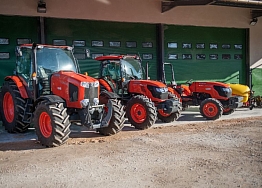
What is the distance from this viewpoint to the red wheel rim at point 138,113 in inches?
342

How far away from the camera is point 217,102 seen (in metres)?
10.1

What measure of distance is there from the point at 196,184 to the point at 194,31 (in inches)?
434

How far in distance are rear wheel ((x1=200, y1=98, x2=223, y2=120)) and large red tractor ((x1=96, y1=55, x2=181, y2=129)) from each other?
3.81 feet

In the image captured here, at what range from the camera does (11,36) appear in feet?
36.1

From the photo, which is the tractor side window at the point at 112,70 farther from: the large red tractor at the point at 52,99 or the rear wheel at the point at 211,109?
the rear wheel at the point at 211,109

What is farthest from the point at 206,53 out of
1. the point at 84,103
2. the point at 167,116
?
the point at 84,103

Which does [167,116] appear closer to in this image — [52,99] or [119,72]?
[119,72]

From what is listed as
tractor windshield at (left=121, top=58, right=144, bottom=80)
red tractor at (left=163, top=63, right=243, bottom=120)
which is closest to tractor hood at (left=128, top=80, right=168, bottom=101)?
tractor windshield at (left=121, top=58, right=144, bottom=80)

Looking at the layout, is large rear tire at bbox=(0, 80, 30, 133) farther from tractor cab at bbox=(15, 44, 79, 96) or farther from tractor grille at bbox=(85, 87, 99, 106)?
tractor grille at bbox=(85, 87, 99, 106)

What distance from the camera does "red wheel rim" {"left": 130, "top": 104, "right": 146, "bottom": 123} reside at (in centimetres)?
868

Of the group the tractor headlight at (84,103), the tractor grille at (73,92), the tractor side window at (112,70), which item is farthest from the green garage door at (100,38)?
the tractor headlight at (84,103)

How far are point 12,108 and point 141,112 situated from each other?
10.3 ft

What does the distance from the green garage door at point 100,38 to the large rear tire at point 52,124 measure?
5336 millimetres

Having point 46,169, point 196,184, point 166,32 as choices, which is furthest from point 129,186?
point 166,32
